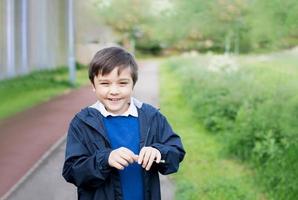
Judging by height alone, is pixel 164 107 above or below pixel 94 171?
below

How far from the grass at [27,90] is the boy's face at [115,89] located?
9858 mm

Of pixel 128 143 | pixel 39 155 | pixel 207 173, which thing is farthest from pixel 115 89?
pixel 39 155

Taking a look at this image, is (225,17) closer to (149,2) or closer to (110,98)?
(149,2)

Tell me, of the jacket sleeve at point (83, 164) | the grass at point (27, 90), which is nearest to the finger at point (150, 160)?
the jacket sleeve at point (83, 164)

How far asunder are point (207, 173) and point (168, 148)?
15.9 ft

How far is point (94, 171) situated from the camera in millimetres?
2271

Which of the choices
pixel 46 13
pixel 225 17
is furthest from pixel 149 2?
pixel 46 13

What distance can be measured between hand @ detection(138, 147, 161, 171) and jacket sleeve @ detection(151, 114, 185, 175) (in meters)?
0.07

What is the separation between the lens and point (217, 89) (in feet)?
35.3

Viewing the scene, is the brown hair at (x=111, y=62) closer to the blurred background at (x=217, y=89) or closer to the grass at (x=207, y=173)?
the blurred background at (x=217, y=89)

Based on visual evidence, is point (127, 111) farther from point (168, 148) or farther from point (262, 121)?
point (262, 121)

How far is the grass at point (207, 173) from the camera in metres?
5.73

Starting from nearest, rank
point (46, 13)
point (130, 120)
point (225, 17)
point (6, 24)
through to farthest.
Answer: point (130, 120), point (6, 24), point (46, 13), point (225, 17)

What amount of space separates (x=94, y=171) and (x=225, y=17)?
101ft
